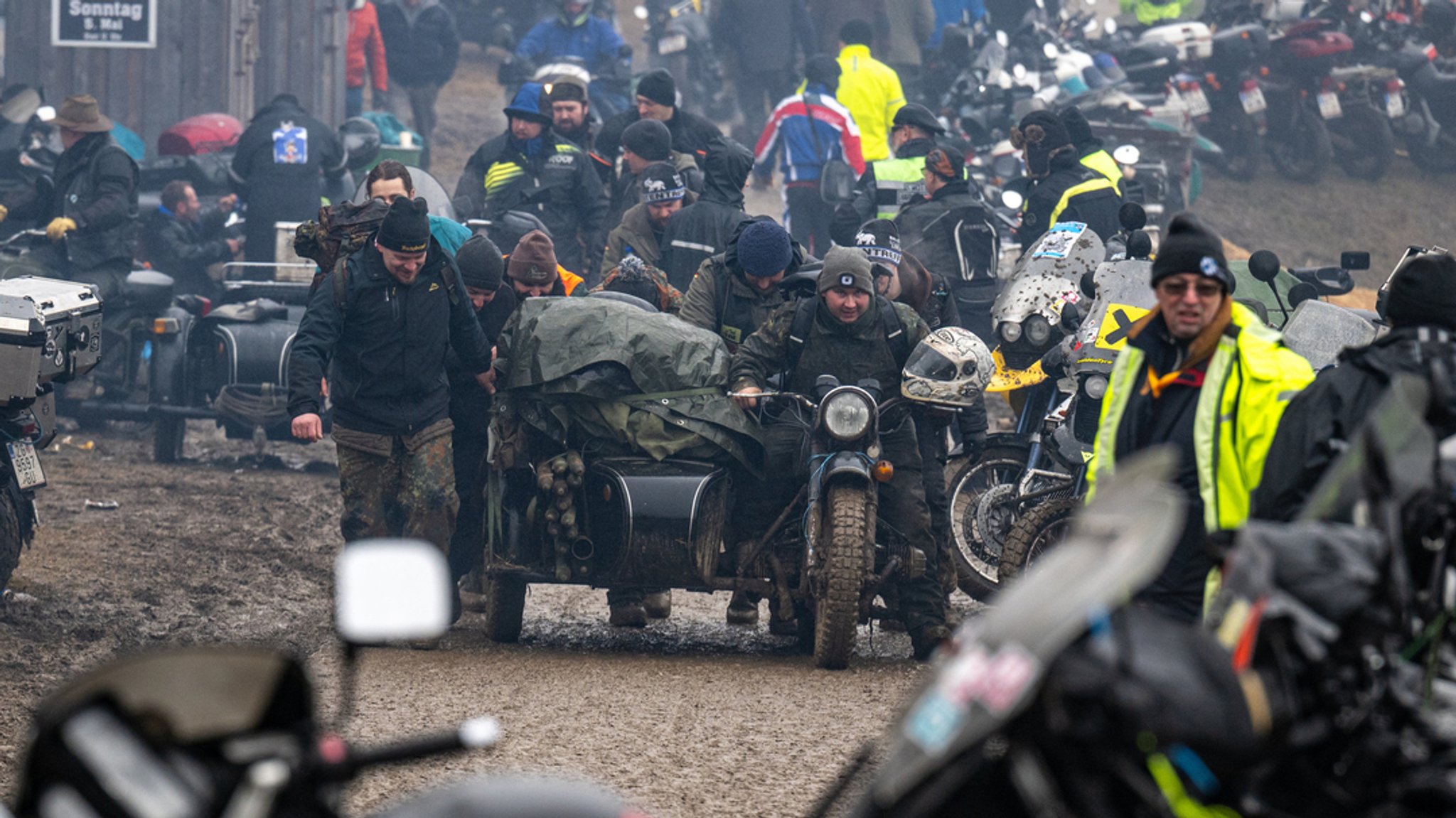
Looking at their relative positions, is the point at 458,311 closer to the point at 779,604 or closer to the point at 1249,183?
the point at 779,604

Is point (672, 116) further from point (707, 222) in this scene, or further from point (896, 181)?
point (707, 222)

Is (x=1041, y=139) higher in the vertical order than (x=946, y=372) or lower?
higher

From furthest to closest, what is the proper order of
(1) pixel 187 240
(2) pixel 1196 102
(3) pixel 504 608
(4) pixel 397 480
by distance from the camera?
1. (2) pixel 1196 102
2. (1) pixel 187 240
3. (4) pixel 397 480
4. (3) pixel 504 608

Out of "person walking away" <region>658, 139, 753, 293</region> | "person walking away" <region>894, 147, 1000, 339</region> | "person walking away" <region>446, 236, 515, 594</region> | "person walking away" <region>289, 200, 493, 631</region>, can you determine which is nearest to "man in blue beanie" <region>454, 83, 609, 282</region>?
"person walking away" <region>658, 139, 753, 293</region>

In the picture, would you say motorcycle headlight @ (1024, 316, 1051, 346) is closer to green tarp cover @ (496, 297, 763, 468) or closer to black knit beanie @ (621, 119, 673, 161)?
green tarp cover @ (496, 297, 763, 468)

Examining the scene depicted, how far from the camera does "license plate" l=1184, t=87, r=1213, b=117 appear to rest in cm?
1983

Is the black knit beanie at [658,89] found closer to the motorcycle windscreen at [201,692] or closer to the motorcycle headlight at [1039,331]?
the motorcycle headlight at [1039,331]

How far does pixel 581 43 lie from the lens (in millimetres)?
19422

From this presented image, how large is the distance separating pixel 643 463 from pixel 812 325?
98 centimetres

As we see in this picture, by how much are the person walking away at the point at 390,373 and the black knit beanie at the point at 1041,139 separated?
5652 millimetres

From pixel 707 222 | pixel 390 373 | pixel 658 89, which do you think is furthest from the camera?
pixel 658 89

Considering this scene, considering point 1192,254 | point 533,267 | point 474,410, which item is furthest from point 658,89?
point 1192,254

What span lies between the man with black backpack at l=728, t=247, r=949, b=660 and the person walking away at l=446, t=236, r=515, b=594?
144cm

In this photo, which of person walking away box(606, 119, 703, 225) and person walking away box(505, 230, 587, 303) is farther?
person walking away box(606, 119, 703, 225)
